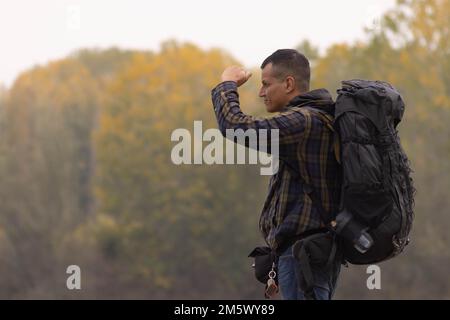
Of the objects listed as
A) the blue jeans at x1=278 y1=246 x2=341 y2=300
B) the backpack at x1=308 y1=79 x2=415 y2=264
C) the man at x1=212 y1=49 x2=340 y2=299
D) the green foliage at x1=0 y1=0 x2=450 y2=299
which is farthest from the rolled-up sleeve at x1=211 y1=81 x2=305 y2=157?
the green foliage at x1=0 y1=0 x2=450 y2=299

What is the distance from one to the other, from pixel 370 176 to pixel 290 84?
0.68 m

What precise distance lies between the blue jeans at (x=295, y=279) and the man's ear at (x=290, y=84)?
796 millimetres

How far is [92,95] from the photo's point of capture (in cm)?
5538

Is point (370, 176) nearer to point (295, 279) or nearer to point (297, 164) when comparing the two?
point (297, 164)

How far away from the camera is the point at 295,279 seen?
14.6 ft

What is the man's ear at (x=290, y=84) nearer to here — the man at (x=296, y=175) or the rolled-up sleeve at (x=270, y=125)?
the man at (x=296, y=175)

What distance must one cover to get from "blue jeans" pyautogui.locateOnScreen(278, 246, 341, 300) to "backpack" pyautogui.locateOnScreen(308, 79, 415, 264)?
0.16m

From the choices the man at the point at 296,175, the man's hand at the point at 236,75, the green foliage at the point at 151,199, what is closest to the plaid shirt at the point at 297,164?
the man at the point at 296,175

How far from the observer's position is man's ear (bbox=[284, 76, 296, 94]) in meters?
4.62

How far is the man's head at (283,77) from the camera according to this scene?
15.2 ft

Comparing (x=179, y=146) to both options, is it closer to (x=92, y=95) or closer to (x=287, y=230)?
(x=92, y=95)

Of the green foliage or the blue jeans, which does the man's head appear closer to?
the blue jeans

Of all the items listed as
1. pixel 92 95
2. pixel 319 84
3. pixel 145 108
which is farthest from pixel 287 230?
pixel 92 95

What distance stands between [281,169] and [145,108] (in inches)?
1693
